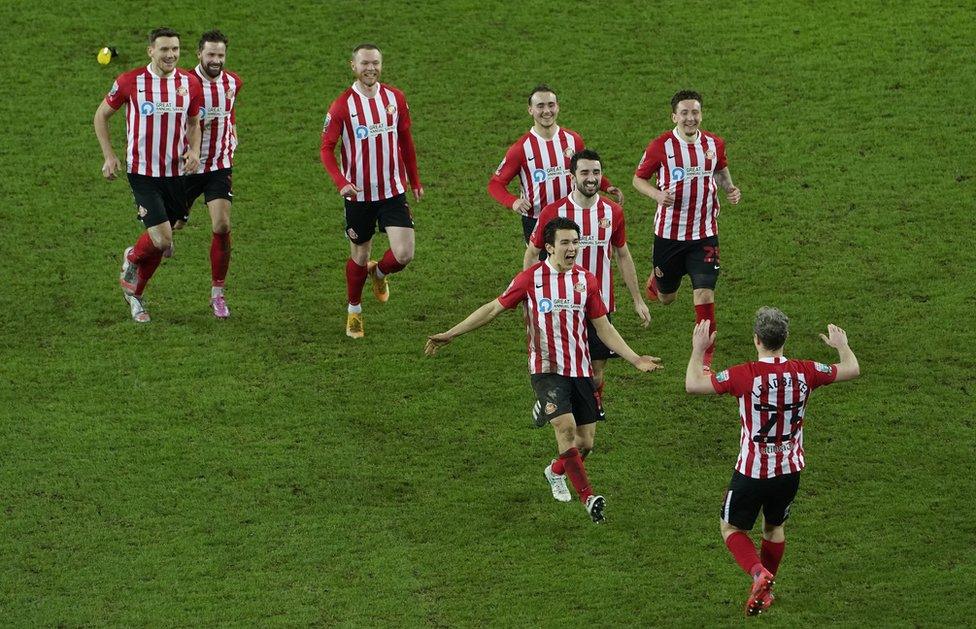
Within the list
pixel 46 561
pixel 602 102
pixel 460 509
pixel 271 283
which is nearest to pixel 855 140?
pixel 602 102

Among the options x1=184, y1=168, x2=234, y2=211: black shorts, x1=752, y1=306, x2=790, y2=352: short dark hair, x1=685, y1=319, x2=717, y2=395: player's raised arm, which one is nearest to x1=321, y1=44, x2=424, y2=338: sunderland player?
x1=184, y1=168, x2=234, y2=211: black shorts

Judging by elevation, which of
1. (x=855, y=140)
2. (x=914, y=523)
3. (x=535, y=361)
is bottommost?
(x=914, y=523)

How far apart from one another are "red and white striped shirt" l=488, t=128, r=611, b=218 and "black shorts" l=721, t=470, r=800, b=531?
3577 millimetres

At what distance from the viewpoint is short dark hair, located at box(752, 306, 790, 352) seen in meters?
8.24

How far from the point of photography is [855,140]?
1505cm

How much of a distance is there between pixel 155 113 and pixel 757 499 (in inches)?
237

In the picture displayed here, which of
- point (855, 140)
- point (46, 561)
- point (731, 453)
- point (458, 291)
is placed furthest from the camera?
point (855, 140)

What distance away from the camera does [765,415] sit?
329 inches

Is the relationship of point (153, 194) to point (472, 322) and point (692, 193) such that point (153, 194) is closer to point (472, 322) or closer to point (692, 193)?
point (472, 322)

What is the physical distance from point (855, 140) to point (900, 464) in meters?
5.54

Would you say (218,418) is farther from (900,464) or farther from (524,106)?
(524,106)

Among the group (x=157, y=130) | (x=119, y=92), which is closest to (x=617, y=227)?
(x=157, y=130)

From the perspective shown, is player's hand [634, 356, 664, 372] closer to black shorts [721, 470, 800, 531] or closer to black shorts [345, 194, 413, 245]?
black shorts [721, 470, 800, 531]

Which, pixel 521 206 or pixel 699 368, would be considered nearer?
pixel 699 368
